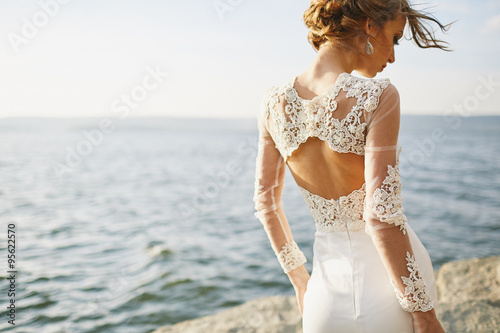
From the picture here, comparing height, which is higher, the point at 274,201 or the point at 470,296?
the point at 274,201

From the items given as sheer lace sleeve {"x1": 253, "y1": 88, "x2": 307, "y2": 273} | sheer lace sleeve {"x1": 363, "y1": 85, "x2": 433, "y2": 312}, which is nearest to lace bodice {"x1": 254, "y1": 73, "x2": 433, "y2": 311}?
sheer lace sleeve {"x1": 363, "y1": 85, "x2": 433, "y2": 312}

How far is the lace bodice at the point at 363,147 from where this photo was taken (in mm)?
1361

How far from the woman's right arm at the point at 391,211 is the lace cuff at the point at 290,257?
1.87 ft

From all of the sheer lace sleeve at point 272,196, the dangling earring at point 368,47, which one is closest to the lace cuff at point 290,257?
the sheer lace sleeve at point 272,196

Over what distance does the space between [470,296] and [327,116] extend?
8.88ft

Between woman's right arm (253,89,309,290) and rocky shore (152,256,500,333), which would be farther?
rocky shore (152,256,500,333)

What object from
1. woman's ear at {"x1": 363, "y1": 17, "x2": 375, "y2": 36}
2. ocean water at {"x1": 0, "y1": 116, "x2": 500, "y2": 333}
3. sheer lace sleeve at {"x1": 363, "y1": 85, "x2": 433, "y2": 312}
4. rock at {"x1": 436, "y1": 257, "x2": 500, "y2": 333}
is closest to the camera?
sheer lace sleeve at {"x1": 363, "y1": 85, "x2": 433, "y2": 312}

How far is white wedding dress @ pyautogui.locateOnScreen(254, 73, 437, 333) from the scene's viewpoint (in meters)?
1.37

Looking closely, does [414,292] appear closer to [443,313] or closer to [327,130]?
[327,130]

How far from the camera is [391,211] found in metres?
1.36

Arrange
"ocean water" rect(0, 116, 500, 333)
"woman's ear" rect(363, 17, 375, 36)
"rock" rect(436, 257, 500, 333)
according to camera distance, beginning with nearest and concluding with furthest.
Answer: "woman's ear" rect(363, 17, 375, 36) < "rock" rect(436, 257, 500, 333) < "ocean water" rect(0, 116, 500, 333)

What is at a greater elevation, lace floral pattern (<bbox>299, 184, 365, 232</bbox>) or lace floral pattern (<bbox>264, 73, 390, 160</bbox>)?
lace floral pattern (<bbox>264, 73, 390, 160</bbox>)

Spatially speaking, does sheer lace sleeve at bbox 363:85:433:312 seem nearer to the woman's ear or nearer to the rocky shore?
the woman's ear

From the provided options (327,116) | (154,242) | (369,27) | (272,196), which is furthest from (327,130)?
(154,242)
